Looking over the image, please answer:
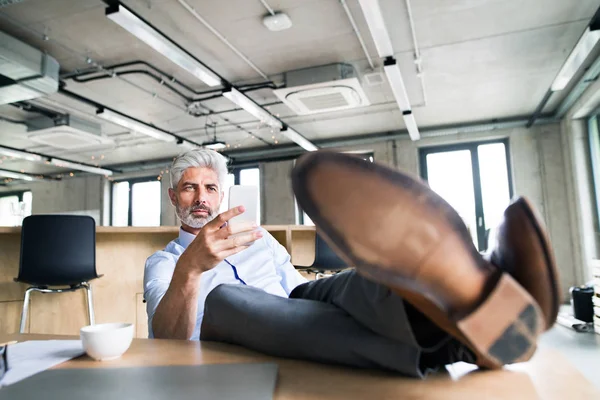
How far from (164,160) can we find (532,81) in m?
7.00

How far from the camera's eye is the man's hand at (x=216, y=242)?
36.1 inches

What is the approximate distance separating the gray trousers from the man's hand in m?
0.19

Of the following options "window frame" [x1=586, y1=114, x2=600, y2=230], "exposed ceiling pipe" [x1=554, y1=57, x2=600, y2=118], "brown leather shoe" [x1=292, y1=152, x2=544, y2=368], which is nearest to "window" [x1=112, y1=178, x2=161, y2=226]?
"exposed ceiling pipe" [x1=554, y1=57, x2=600, y2=118]

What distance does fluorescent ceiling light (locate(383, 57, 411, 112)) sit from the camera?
4.26m

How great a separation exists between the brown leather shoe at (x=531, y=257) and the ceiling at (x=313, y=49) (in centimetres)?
359

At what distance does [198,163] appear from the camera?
1.55 meters

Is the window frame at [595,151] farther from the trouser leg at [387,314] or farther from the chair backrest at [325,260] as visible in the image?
the trouser leg at [387,314]

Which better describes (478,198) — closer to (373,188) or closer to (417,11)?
(417,11)

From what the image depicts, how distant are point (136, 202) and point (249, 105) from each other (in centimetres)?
565

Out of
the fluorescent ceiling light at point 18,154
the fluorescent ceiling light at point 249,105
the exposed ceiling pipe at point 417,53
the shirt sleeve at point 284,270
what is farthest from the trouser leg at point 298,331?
the fluorescent ceiling light at point 18,154

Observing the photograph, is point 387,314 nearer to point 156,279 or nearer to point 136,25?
point 156,279

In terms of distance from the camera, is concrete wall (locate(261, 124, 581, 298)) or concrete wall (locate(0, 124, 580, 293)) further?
concrete wall (locate(261, 124, 581, 298))

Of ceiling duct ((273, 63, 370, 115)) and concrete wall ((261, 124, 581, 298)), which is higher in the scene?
ceiling duct ((273, 63, 370, 115))

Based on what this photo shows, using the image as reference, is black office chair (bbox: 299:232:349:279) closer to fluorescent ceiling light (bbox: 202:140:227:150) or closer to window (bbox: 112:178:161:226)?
fluorescent ceiling light (bbox: 202:140:227:150)
